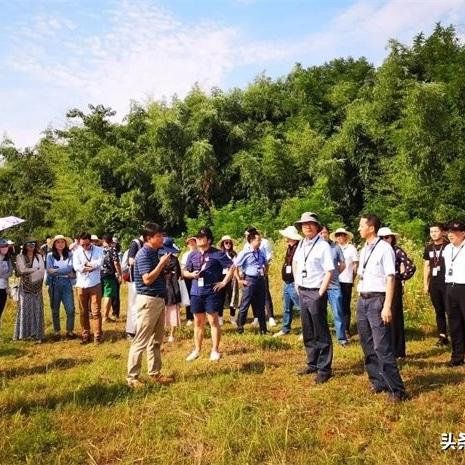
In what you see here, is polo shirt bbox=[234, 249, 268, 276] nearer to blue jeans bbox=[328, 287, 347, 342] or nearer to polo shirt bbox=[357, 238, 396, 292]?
blue jeans bbox=[328, 287, 347, 342]

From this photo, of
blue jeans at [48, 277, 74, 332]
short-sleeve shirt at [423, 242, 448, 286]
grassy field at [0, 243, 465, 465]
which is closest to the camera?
grassy field at [0, 243, 465, 465]

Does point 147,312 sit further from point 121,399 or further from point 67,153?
point 67,153

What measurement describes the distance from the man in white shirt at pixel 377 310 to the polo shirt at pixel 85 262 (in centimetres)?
469

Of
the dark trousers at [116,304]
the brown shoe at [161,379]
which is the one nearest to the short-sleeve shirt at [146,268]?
the brown shoe at [161,379]

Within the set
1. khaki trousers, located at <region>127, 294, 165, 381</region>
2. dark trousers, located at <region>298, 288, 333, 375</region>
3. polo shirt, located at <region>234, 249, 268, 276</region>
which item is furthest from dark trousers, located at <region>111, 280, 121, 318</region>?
dark trousers, located at <region>298, 288, 333, 375</region>

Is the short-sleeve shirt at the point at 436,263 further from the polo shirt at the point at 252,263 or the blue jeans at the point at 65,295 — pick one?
the blue jeans at the point at 65,295

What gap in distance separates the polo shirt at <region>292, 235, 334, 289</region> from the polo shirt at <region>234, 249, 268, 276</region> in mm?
2767

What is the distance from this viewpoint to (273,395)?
5.23 meters

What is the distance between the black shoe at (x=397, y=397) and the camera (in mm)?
4789

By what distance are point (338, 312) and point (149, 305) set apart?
3.20 m

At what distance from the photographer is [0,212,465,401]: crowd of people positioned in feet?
16.8

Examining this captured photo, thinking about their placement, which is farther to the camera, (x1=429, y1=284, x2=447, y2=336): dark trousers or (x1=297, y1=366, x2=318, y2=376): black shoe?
(x1=429, y1=284, x2=447, y2=336): dark trousers

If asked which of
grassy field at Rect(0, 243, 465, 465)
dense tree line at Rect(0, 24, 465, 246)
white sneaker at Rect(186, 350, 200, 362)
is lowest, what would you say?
grassy field at Rect(0, 243, 465, 465)

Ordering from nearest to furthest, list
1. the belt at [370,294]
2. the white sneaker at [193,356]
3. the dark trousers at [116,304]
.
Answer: the belt at [370,294] → the white sneaker at [193,356] → the dark trousers at [116,304]
